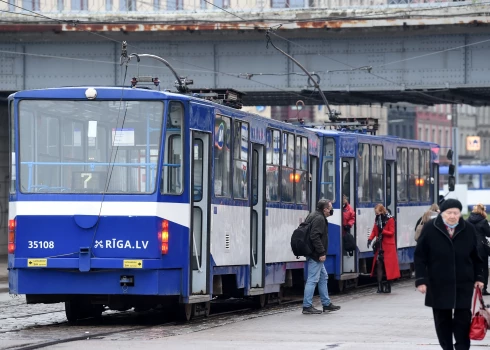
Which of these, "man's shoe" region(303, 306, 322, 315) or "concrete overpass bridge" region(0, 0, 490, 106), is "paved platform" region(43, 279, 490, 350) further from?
"concrete overpass bridge" region(0, 0, 490, 106)

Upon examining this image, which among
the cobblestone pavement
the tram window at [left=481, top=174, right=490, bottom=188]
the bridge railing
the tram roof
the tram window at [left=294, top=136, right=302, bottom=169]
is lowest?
the cobblestone pavement

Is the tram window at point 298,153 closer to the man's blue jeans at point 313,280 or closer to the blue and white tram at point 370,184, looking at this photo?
the blue and white tram at point 370,184

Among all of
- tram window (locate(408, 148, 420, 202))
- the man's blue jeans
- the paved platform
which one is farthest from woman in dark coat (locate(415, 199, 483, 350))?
tram window (locate(408, 148, 420, 202))

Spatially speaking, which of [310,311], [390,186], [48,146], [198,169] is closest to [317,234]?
[310,311]

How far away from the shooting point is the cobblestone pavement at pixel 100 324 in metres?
15.1

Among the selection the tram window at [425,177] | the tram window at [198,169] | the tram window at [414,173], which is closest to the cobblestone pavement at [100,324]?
the tram window at [198,169]

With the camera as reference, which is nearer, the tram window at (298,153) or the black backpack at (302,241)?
the black backpack at (302,241)

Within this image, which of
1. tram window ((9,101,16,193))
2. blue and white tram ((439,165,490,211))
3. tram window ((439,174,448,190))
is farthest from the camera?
tram window ((439,174,448,190))

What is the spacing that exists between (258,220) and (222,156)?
83.6 inches

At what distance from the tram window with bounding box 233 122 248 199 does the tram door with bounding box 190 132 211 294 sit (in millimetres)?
1261

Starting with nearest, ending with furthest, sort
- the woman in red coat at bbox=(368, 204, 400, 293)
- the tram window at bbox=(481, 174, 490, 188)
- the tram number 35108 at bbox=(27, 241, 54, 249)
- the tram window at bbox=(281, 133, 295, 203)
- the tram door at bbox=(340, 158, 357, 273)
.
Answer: the tram number 35108 at bbox=(27, 241, 54, 249)
the tram window at bbox=(281, 133, 295, 203)
the woman in red coat at bbox=(368, 204, 400, 293)
the tram door at bbox=(340, 158, 357, 273)
the tram window at bbox=(481, 174, 490, 188)

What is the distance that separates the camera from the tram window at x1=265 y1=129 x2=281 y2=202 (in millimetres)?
20125

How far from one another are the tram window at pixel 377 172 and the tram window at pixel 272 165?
22.1 feet

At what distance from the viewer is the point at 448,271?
1163 centimetres
